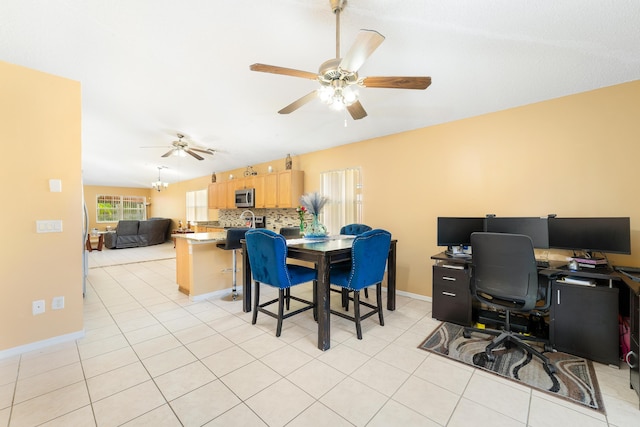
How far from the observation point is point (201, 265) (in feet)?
11.8

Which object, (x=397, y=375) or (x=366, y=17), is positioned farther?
(x=397, y=375)

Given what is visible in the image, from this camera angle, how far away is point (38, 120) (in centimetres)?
234

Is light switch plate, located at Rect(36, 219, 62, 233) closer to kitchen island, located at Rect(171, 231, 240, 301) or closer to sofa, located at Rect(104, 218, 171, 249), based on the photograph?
kitchen island, located at Rect(171, 231, 240, 301)

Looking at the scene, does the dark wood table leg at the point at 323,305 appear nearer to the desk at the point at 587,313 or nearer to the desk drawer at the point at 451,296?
the desk drawer at the point at 451,296

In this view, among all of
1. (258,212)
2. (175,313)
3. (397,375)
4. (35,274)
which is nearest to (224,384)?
(397,375)

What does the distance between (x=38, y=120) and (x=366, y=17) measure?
2961mm

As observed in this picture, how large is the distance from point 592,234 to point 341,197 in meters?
3.13

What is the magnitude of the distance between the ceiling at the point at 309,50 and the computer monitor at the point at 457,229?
4.30 feet

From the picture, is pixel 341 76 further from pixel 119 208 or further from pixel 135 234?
pixel 119 208

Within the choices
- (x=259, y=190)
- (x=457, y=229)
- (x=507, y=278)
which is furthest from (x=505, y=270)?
(x=259, y=190)

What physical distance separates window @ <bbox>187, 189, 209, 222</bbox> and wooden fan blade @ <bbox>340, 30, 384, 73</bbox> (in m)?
7.42

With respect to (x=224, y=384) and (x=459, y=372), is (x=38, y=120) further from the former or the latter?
(x=459, y=372)

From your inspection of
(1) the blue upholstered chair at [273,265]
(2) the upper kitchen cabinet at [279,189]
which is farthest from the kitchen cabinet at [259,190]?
(1) the blue upholstered chair at [273,265]

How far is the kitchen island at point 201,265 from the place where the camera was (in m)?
3.50
